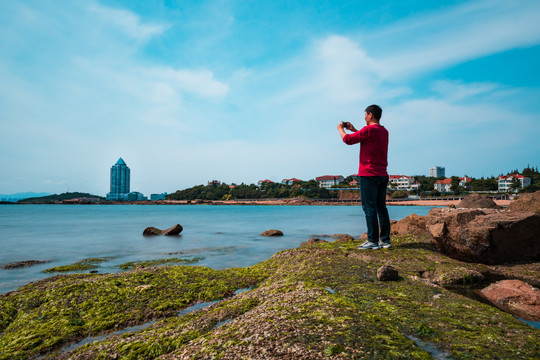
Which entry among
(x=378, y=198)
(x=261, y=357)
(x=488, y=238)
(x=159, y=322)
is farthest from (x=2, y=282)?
(x=488, y=238)

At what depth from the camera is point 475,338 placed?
2957 millimetres

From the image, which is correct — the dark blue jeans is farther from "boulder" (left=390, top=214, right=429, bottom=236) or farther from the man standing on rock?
"boulder" (left=390, top=214, right=429, bottom=236)

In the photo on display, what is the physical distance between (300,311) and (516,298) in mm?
3388

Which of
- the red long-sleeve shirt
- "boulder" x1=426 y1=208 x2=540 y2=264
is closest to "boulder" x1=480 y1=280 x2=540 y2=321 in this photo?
"boulder" x1=426 y1=208 x2=540 y2=264

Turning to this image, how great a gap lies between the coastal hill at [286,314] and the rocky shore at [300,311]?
2 centimetres

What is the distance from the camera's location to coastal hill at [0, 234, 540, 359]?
2822 millimetres

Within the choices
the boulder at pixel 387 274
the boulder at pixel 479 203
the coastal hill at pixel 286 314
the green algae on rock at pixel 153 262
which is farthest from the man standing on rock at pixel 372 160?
the boulder at pixel 479 203

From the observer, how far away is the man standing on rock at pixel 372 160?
6.74 meters

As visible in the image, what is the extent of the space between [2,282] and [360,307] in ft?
33.7

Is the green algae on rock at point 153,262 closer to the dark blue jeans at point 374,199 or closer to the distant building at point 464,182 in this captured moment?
the dark blue jeans at point 374,199

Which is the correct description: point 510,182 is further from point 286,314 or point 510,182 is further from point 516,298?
point 286,314

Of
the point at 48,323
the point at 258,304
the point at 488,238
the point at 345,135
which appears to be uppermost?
the point at 345,135

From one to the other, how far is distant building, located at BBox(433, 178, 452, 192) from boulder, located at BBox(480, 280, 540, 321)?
162 metres

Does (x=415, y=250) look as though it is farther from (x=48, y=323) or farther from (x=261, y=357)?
(x=48, y=323)
